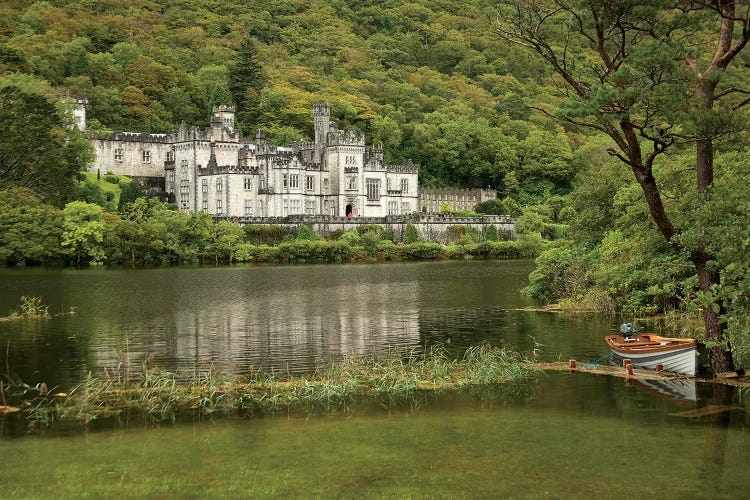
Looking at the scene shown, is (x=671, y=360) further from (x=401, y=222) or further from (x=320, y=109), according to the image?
(x=320, y=109)

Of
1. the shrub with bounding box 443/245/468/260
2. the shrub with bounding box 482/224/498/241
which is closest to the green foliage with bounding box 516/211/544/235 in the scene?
the shrub with bounding box 482/224/498/241

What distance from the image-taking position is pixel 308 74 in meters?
142

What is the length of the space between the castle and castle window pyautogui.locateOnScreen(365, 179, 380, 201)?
3.9 inches

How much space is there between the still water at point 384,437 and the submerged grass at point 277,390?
0.83 m

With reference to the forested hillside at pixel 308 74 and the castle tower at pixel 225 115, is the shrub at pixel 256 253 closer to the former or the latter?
the castle tower at pixel 225 115

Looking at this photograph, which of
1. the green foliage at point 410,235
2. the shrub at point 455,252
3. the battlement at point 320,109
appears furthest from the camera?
the battlement at point 320,109

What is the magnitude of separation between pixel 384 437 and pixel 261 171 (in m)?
75.7

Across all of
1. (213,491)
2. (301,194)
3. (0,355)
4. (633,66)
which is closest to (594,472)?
(213,491)

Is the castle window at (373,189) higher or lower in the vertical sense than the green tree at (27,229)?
higher

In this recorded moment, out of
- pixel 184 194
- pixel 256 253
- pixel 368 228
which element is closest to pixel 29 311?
pixel 256 253

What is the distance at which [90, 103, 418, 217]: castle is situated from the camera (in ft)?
294

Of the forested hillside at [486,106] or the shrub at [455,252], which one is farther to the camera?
the shrub at [455,252]

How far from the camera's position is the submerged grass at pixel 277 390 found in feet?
61.2

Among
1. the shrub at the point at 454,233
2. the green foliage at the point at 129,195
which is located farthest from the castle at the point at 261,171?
the shrub at the point at 454,233
